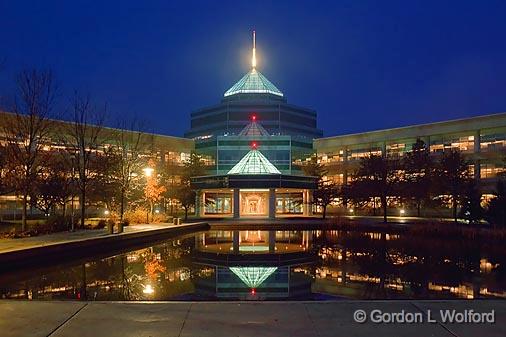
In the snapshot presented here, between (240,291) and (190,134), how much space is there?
9577 centimetres

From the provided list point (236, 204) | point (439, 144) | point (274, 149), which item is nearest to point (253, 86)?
point (274, 149)

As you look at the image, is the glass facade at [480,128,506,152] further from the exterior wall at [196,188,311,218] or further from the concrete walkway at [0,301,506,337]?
the concrete walkway at [0,301,506,337]

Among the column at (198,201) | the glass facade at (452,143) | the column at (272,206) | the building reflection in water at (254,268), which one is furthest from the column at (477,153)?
the building reflection in water at (254,268)

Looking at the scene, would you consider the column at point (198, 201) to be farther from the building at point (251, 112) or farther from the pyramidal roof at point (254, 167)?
the building at point (251, 112)

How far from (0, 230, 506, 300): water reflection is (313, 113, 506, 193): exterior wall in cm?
3601

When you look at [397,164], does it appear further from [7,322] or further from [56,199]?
[7,322]

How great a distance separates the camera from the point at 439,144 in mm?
61344

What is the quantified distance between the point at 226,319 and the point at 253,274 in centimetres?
757

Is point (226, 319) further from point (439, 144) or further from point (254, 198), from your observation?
point (439, 144)

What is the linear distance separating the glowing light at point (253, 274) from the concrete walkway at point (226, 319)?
187 inches

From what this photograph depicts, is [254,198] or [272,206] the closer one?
[272,206]

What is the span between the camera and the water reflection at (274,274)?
11.8 metres

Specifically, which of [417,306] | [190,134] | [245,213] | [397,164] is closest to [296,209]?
[245,213]

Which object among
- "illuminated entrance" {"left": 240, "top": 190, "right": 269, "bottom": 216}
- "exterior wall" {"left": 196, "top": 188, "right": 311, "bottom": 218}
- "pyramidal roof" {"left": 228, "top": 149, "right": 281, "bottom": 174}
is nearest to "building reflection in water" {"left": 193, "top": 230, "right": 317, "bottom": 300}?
"exterior wall" {"left": 196, "top": 188, "right": 311, "bottom": 218}
